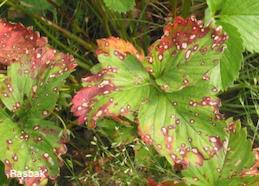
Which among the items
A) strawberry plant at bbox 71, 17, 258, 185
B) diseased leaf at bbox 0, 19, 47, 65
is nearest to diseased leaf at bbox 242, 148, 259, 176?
strawberry plant at bbox 71, 17, 258, 185

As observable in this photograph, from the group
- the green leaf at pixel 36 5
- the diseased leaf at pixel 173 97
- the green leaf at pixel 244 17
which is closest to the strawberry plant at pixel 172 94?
the diseased leaf at pixel 173 97

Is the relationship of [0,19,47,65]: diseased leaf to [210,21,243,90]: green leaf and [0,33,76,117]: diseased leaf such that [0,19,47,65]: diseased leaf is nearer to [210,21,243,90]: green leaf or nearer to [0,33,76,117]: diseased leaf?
[0,33,76,117]: diseased leaf

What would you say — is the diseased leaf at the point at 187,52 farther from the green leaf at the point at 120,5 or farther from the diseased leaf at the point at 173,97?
the green leaf at the point at 120,5

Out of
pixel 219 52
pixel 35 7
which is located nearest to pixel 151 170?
pixel 219 52

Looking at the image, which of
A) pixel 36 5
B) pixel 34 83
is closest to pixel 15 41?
pixel 34 83

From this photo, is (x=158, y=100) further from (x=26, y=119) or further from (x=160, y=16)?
(x=160, y=16)

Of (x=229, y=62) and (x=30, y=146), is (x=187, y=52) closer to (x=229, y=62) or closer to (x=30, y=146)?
(x=229, y=62)
